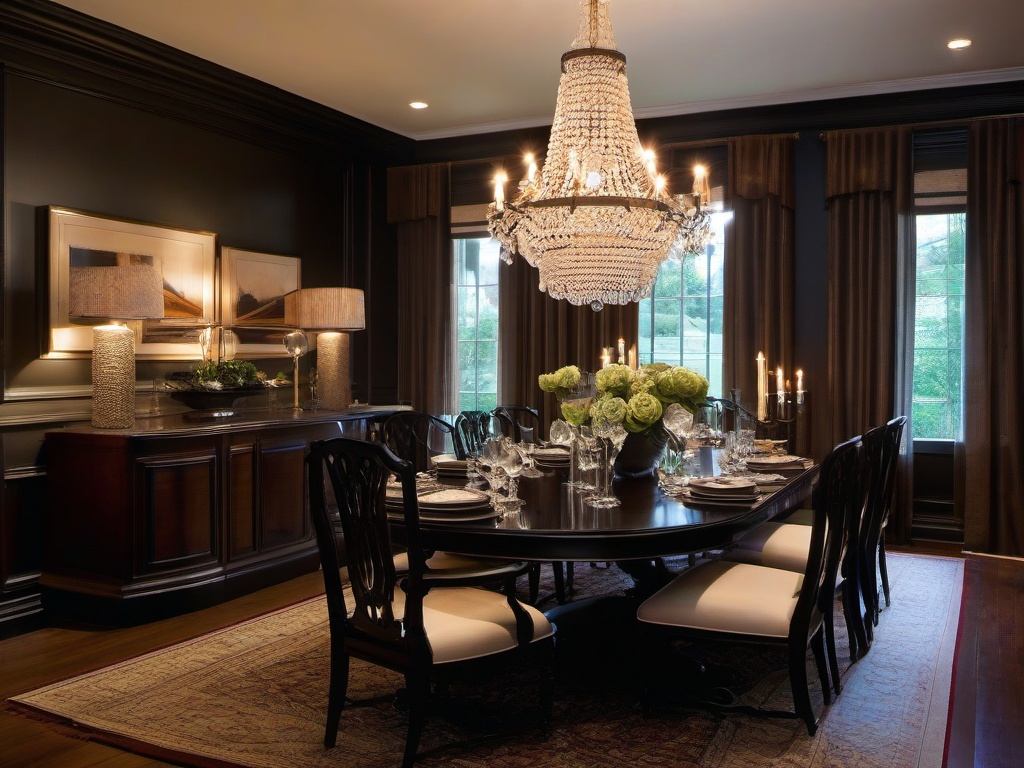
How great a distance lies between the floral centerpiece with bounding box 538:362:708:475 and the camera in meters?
3.05

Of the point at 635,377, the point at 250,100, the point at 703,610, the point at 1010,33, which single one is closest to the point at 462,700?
the point at 703,610

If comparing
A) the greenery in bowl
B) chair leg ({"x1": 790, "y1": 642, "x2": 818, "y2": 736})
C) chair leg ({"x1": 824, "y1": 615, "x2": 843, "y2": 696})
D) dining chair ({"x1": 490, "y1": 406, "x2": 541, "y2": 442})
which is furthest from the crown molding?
chair leg ({"x1": 790, "y1": 642, "x2": 818, "y2": 736})

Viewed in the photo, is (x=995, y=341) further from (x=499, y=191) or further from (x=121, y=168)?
(x=121, y=168)

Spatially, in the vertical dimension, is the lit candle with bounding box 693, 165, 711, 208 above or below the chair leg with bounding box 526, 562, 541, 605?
above

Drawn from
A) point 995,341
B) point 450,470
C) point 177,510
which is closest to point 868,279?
point 995,341

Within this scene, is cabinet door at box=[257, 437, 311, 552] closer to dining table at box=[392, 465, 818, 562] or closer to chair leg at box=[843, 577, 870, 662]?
dining table at box=[392, 465, 818, 562]

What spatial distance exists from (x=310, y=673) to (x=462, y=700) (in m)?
0.66

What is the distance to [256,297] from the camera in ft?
17.0

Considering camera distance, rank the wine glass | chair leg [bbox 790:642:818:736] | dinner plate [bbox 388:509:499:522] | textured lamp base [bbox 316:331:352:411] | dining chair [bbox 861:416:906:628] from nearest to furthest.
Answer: dinner plate [bbox 388:509:499:522] < chair leg [bbox 790:642:818:736] < dining chair [bbox 861:416:906:628] < the wine glass < textured lamp base [bbox 316:331:352:411]

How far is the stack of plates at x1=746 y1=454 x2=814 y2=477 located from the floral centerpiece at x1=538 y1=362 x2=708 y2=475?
458 mm

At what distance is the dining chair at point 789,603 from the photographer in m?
2.48

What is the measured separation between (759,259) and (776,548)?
8.80 feet

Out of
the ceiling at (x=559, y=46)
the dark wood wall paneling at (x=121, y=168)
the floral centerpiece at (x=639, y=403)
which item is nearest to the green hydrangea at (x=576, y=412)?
the floral centerpiece at (x=639, y=403)

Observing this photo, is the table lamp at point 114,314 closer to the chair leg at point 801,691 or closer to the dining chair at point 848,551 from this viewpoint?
the dining chair at point 848,551
